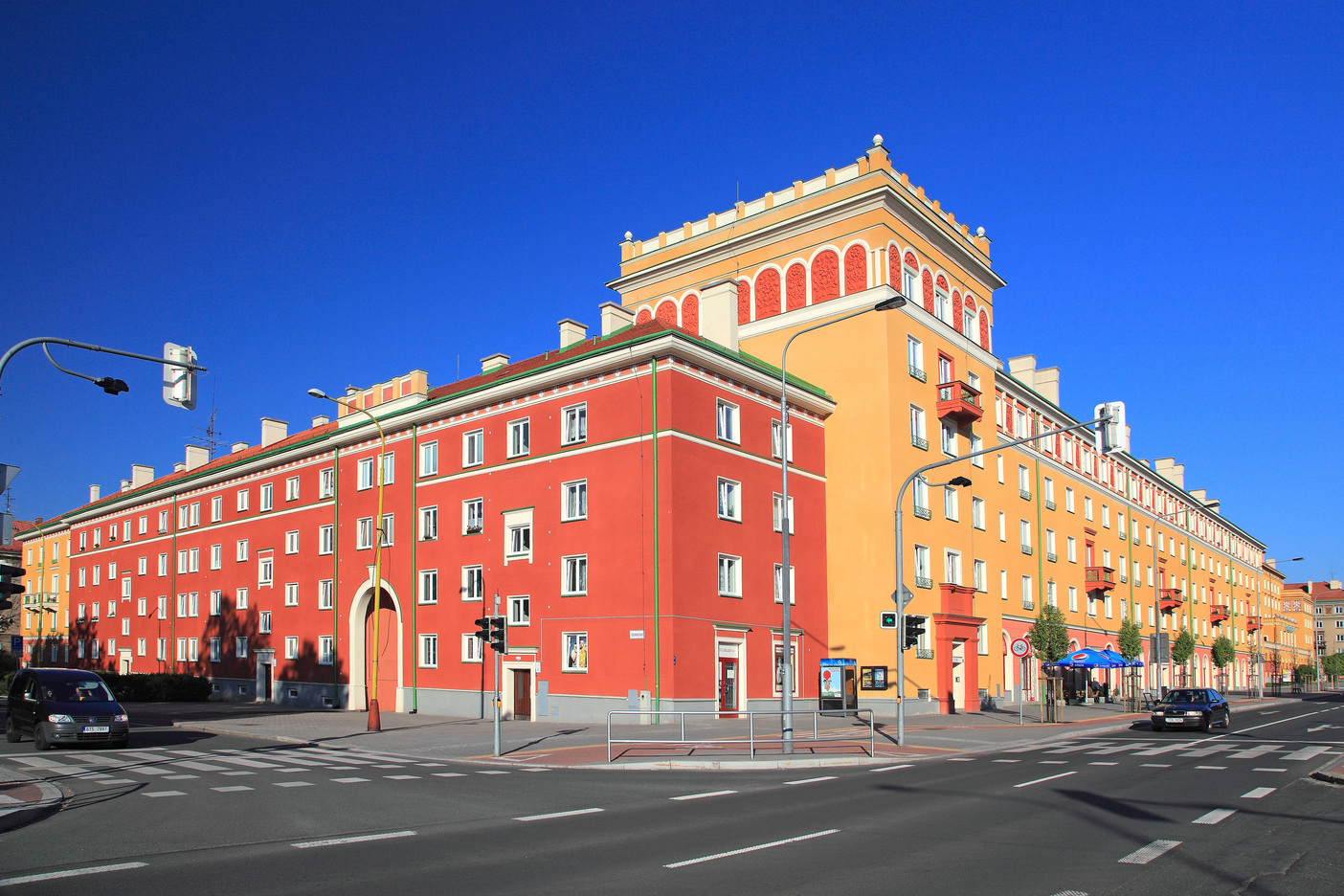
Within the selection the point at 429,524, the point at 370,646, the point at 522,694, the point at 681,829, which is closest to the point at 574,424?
the point at 429,524

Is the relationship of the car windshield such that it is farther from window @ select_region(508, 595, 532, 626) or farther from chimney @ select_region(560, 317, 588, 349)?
chimney @ select_region(560, 317, 588, 349)

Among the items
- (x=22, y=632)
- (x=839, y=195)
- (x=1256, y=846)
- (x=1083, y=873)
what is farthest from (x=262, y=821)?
(x=22, y=632)

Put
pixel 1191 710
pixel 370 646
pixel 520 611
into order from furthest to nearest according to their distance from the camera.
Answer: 1. pixel 370 646
2. pixel 520 611
3. pixel 1191 710

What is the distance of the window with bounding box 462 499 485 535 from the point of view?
36281 millimetres

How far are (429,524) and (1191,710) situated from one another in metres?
27.6

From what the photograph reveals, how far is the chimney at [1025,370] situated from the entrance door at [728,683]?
3463 centimetres

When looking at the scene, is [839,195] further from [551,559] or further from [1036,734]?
[1036,734]

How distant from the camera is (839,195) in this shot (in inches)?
1522

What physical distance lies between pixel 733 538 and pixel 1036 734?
11096mm

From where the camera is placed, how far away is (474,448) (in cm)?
3716

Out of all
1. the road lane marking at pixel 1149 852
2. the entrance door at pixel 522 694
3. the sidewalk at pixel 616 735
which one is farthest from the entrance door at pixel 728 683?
the road lane marking at pixel 1149 852

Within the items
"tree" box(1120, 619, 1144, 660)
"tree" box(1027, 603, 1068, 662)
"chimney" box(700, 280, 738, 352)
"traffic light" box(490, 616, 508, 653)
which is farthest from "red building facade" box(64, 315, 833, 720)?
"tree" box(1120, 619, 1144, 660)

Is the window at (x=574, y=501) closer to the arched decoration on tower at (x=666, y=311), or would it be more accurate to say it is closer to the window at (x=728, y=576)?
the window at (x=728, y=576)

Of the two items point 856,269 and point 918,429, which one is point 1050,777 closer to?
point 918,429
